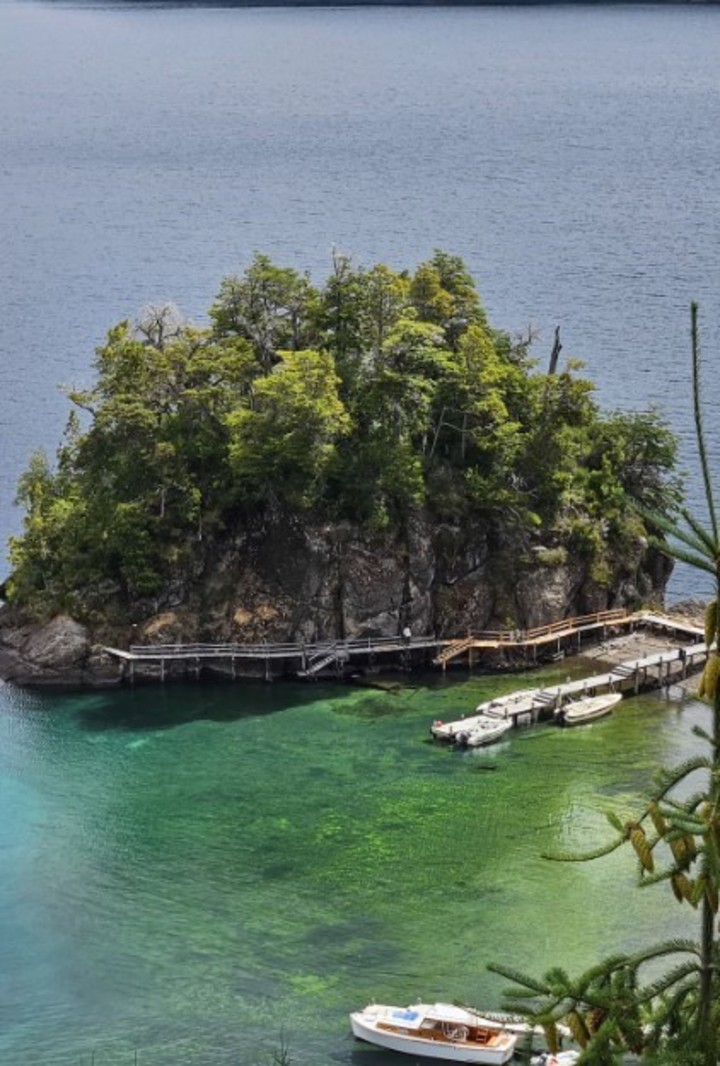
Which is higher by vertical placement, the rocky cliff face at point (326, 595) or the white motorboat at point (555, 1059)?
the rocky cliff face at point (326, 595)

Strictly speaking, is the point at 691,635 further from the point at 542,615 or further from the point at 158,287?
the point at 158,287

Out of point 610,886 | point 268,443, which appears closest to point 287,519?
point 268,443

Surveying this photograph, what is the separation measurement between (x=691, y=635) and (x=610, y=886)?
81.2 ft

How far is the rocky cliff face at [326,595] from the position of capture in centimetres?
7738

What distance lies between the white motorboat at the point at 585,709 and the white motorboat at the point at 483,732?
2.62 meters

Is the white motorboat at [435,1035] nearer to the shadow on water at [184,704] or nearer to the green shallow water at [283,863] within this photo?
the green shallow water at [283,863]

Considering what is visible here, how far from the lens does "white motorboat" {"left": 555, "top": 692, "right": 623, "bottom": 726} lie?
71812 millimetres

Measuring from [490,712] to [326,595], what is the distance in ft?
35.0

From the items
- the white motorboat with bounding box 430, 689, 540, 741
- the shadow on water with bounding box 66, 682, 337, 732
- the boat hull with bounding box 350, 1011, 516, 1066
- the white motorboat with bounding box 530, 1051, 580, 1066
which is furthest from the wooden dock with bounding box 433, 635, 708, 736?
the white motorboat with bounding box 530, 1051, 580, 1066

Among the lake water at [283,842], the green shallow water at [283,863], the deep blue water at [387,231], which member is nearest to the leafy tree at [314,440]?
the green shallow water at [283,863]

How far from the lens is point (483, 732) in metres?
69.3

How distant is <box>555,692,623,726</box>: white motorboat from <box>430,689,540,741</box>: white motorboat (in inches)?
57.0

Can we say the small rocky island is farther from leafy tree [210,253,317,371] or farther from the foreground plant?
the foreground plant

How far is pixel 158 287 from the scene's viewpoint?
413 ft
